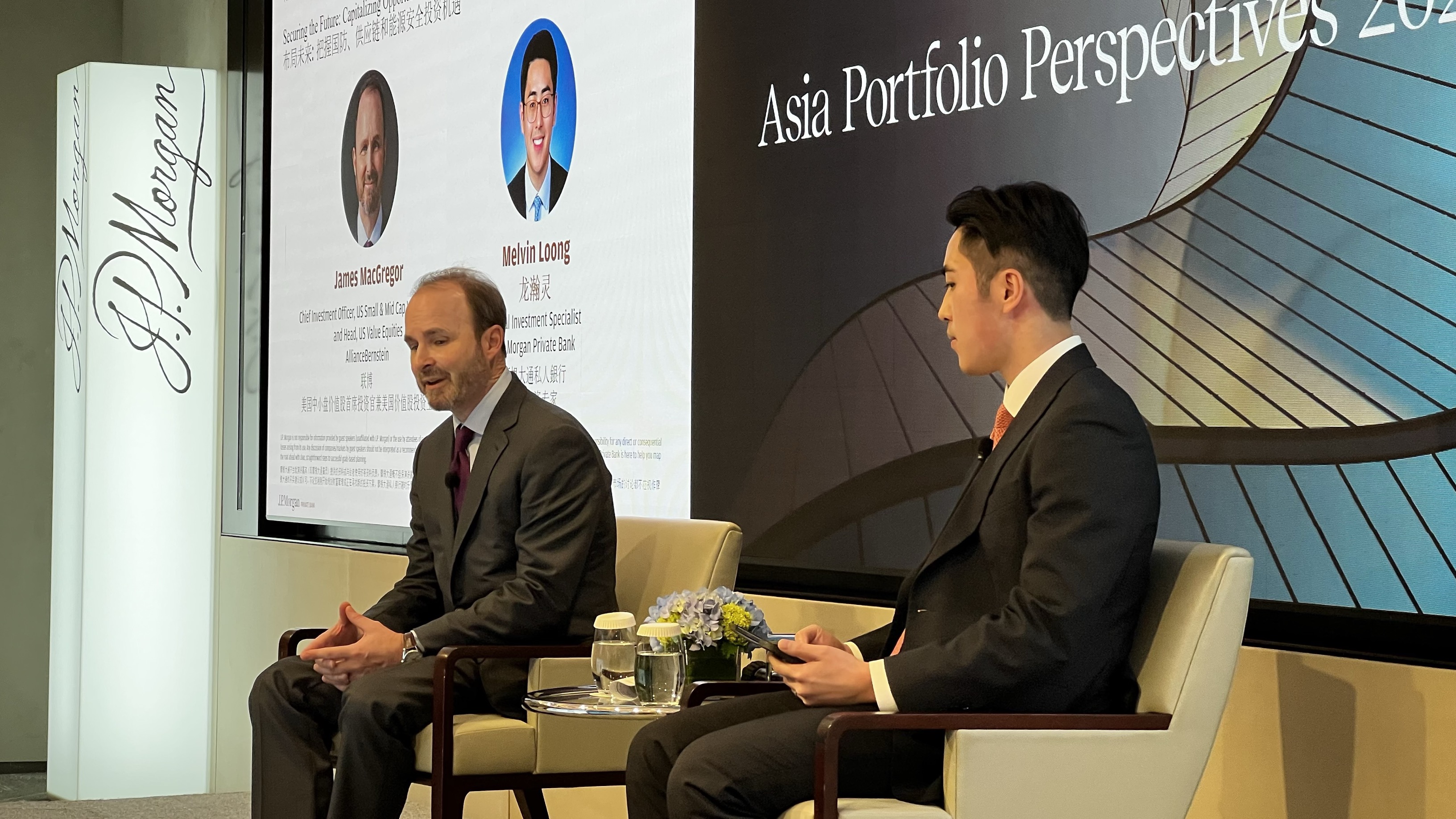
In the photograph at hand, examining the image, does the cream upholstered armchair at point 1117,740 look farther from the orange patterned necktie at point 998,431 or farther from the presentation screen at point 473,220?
the presentation screen at point 473,220

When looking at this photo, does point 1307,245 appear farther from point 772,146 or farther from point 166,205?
point 166,205

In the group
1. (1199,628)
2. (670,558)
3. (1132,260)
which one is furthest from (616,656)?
(1132,260)

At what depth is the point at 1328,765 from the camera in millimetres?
2617

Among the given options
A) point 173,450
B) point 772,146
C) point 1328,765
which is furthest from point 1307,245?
point 173,450

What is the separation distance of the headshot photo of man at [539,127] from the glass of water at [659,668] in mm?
2252

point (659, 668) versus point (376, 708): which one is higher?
point (659, 668)

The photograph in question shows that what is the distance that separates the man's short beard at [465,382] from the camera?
3.56 meters

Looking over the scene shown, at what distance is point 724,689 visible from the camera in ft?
9.01

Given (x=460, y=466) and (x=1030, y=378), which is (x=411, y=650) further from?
(x=1030, y=378)

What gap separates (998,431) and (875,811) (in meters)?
0.67

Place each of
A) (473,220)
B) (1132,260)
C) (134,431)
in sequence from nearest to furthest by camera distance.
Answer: (1132,260)
(473,220)
(134,431)

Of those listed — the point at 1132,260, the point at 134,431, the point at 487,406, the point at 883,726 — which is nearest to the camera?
the point at 883,726

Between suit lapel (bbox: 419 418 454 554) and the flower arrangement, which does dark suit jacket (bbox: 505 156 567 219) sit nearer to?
suit lapel (bbox: 419 418 454 554)

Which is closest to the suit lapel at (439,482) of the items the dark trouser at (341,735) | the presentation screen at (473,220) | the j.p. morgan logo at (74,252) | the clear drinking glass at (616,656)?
the presentation screen at (473,220)
